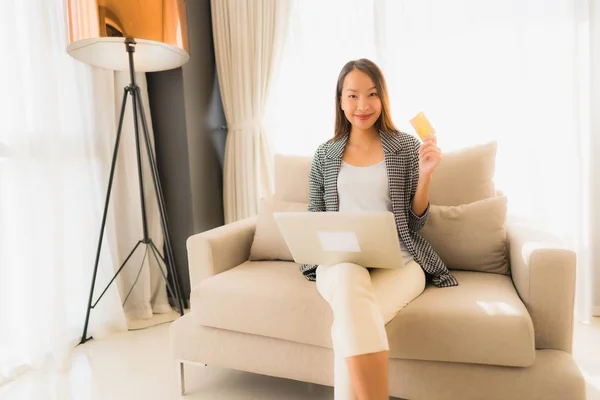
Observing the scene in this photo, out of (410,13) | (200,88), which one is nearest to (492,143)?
(410,13)

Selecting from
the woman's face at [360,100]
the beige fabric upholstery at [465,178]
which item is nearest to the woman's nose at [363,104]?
the woman's face at [360,100]

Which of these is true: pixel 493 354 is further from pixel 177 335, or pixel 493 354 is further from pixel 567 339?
pixel 177 335

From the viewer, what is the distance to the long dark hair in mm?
1632

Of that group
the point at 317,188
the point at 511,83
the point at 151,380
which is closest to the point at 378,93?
the point at 317,188

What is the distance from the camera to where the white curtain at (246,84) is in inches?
104

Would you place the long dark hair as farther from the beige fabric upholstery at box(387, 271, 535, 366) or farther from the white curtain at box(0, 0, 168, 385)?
the white curtain at box(0, 0, 168, 385)

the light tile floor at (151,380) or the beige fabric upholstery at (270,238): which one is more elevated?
the beige fabric upholstery at (270,238)

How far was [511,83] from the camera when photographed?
2.26m

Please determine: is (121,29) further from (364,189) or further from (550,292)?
(550,292)

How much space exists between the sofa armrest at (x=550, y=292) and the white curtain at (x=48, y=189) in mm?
1890


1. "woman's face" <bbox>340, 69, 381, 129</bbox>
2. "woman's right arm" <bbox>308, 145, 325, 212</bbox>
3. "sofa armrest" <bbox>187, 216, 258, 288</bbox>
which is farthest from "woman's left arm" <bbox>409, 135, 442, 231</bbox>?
"sofa armrest" <bbox>187, 216, 258, 288</bbox>

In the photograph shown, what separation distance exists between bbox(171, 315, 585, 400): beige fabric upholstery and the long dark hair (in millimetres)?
805

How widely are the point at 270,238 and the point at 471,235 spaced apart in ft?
2.61

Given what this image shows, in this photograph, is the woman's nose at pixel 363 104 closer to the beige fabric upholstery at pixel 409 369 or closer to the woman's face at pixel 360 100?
the woman's face at pixel 360 100
